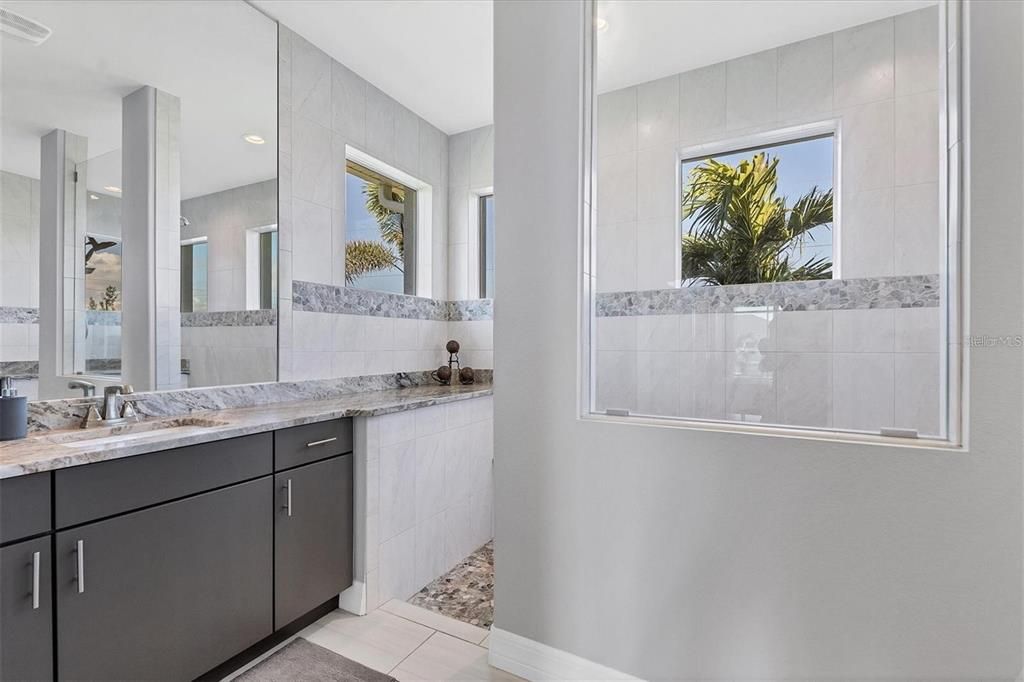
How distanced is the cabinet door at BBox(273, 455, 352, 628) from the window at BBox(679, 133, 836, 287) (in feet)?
5.12

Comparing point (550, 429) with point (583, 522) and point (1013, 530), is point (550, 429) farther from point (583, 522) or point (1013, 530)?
point (1013, 530)

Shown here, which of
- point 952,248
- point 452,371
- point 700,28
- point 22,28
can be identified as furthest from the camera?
point 452,371

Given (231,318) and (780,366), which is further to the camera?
(231,318)

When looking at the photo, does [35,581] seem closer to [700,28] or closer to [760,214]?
[760,214]

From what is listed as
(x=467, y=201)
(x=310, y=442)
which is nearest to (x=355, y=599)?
(x=310, y=442)

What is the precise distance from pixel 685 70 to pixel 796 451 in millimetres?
1142

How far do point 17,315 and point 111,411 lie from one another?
41 centimetres

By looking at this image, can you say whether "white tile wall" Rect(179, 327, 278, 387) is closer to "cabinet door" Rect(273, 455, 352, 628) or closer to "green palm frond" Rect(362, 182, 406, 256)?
"cabinet door" Rect(273, 455, 352, 628)

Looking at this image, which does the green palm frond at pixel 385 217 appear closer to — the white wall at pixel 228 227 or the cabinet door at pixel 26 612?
the white wall at pixel 228 227

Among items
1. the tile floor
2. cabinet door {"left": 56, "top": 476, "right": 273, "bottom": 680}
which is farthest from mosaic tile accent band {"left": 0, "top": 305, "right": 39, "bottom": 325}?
the tile floor

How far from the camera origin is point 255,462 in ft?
5.53

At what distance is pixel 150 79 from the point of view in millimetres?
1933

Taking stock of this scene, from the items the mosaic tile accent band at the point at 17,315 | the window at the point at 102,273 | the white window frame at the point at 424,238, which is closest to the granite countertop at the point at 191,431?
the mosaic tile accent band at the point at 17,315

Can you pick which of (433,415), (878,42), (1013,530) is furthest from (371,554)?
(878,42)
